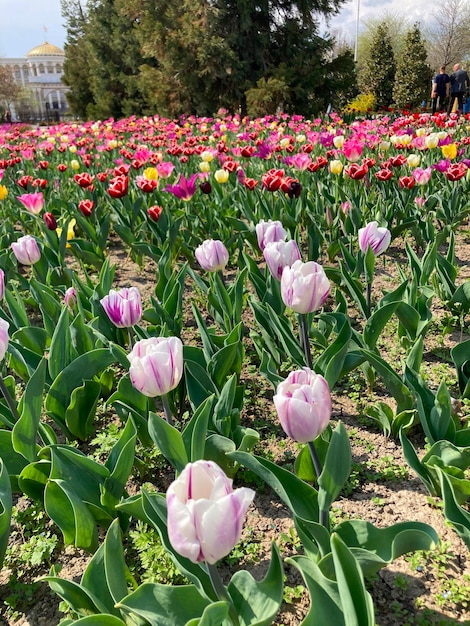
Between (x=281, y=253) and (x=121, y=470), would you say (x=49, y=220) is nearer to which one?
(x=281, y=253)

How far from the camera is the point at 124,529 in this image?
172 centimetres

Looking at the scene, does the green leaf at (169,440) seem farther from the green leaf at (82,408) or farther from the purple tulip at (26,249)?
the purple tulip at (26,249)

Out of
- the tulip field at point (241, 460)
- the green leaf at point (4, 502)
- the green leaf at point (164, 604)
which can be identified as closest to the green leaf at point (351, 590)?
the tulip field at point (241, 460)

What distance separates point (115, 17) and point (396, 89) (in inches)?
545

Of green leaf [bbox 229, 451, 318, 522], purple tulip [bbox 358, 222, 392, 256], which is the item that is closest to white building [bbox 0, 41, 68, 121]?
purple tulip [bbox 358, 222, 392, 256]

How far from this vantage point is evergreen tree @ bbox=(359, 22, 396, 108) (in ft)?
84.9

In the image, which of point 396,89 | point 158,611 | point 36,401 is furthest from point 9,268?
point 396,89

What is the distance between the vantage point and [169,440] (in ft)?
4.69

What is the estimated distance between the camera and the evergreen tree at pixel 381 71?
25875mm

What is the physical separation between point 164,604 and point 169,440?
41 cm

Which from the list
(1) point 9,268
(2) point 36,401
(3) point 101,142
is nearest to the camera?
(2) point 36,401

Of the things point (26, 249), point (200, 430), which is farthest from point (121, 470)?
point (26, 249)

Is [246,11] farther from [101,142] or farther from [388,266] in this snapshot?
[388,266]

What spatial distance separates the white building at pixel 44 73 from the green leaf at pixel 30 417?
104 m
